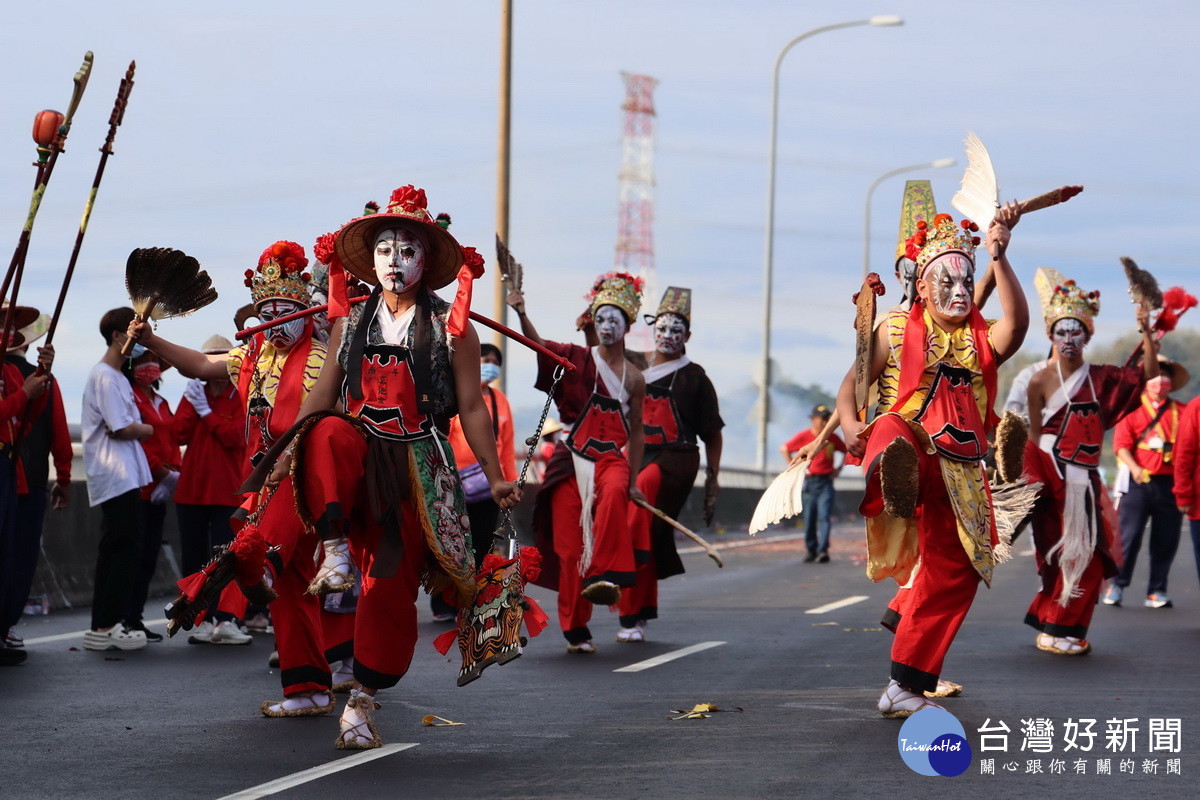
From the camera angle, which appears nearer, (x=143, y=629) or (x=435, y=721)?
(x=435, y=721)

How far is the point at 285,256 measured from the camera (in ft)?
30.3

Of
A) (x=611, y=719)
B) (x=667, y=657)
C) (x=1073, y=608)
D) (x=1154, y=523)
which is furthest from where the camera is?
(x=1154, y=523)

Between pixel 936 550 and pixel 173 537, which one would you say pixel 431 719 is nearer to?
pixel 936 550

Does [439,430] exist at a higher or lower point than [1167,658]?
higher

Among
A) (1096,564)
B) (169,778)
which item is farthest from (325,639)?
(1096,564)

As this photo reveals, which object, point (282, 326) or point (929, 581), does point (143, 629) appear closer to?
point (282, 326)

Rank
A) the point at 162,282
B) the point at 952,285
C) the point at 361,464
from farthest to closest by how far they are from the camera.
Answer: the point at 162,282
the point at 952,285
the point at 361,464

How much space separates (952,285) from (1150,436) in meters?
7.84

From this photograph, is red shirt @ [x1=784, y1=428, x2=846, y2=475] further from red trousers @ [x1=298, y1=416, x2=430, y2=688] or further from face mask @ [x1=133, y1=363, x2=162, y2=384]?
red trousers @ [x1=298, y1=416, x2=430, y2=688]

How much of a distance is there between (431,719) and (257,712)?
0.93 meters

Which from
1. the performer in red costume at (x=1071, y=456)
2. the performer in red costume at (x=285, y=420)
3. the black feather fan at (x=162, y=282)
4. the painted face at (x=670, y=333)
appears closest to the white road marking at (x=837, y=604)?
the painted face at (x=670, y=333)

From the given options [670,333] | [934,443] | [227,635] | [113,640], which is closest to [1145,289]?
[670,333]

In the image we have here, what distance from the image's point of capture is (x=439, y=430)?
720 cm

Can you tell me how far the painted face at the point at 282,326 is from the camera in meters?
8.88
